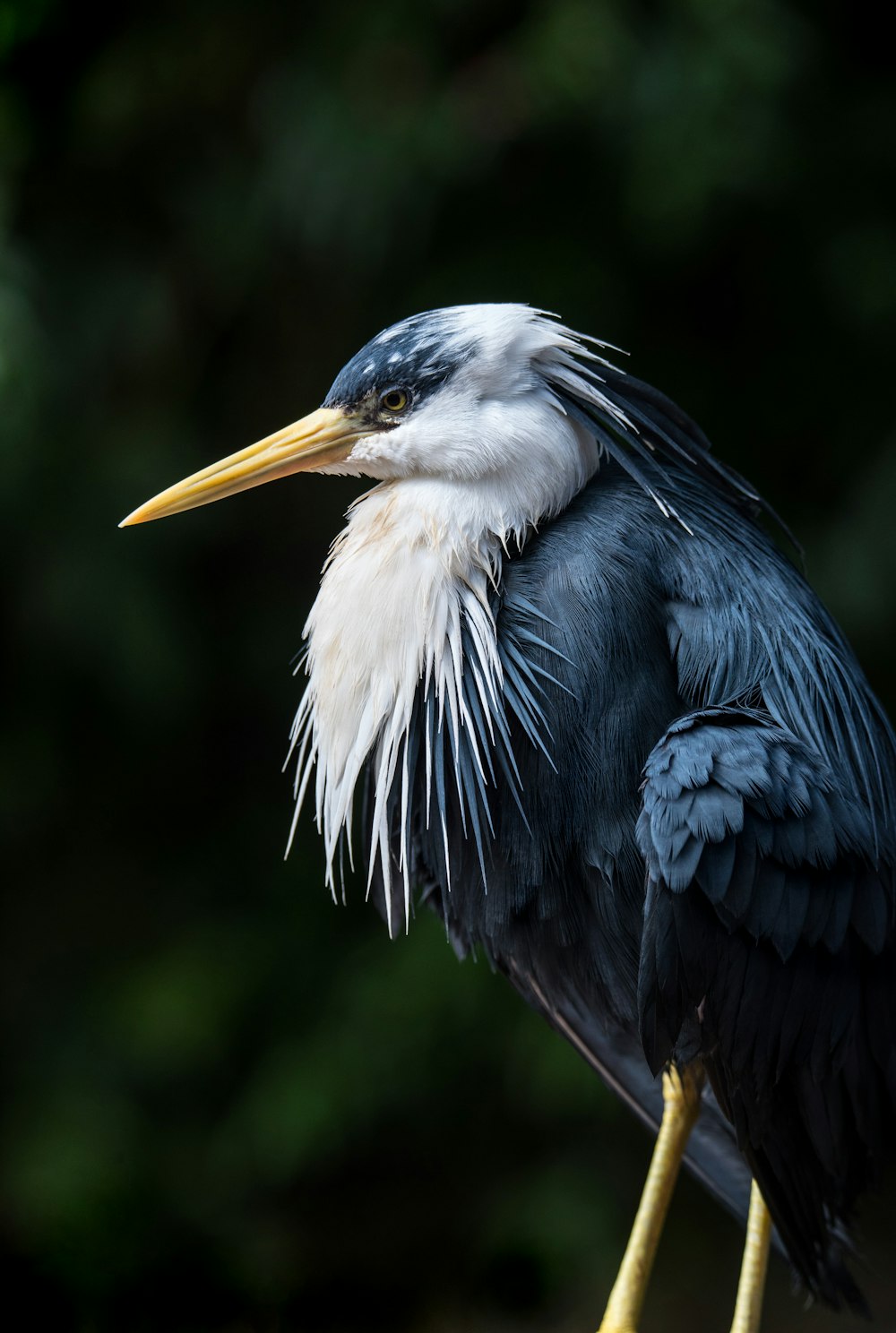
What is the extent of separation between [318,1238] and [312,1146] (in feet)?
1.52

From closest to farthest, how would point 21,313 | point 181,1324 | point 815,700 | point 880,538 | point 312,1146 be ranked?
point 815,700 → point 181,1324 → point 21,313 → point 880,538 → point 312,1146

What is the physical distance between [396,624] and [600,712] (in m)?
0.22

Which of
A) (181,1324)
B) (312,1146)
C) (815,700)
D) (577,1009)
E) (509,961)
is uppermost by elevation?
(815,700)

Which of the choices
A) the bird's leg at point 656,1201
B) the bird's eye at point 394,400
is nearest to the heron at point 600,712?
the bird's eye at point 394,400

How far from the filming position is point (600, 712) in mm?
1276

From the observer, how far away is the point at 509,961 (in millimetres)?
1457

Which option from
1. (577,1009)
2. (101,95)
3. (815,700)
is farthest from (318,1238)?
(101,95)

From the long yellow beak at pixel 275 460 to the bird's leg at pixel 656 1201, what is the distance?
0.76 m

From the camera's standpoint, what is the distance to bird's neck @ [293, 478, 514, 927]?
1.28 m

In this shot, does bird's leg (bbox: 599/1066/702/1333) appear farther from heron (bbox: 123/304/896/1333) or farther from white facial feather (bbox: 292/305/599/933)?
white facial feather (bbox: 292/305/599/933)

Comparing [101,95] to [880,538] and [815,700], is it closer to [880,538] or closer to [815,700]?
[880,538]

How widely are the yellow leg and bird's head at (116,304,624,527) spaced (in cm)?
80

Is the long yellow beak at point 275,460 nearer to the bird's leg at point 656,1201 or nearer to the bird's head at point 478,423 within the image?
the bird's head at point 478,423

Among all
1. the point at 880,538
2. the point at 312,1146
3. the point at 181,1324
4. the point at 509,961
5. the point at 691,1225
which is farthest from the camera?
the point at 691,1225
